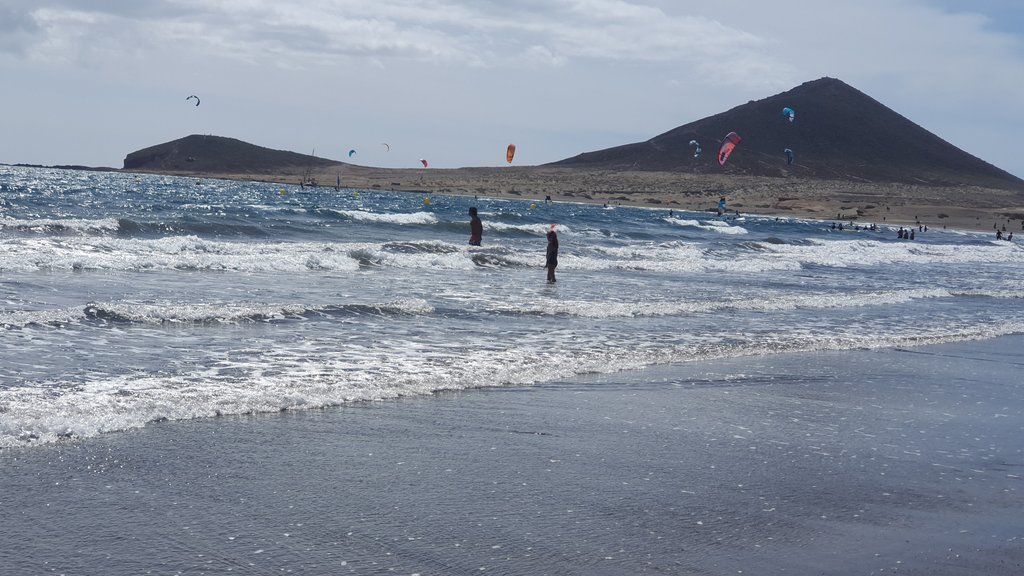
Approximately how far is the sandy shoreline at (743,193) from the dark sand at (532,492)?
64.4m

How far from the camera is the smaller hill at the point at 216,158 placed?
17312 centimetres

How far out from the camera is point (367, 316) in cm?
1379

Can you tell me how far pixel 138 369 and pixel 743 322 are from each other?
9493mm

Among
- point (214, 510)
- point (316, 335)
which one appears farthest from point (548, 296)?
point (214, 510)

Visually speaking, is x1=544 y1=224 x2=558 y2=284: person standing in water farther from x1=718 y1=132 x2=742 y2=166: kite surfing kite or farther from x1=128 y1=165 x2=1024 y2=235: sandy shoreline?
x1=128 y1=165 x2=1024 y2=235: sandy shoreline

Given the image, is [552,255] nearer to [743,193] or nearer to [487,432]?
[487,432]

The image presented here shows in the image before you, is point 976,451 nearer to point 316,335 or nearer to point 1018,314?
point 316,335

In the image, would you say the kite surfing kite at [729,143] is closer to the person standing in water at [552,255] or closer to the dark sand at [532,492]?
the person standing in water at [552,255]

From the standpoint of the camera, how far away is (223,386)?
8.45 meters

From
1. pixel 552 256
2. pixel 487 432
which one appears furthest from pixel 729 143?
pixel 487 432

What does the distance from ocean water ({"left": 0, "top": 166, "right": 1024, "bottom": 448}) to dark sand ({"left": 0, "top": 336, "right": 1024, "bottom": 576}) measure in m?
0.92

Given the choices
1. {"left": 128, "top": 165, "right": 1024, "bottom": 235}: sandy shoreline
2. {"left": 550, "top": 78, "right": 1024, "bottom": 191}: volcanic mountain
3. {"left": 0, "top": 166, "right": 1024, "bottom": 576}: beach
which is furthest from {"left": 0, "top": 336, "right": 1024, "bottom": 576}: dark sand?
{"left": 550, "top": 78, "right": 1024, "bottom": 191}: volcanic mountain

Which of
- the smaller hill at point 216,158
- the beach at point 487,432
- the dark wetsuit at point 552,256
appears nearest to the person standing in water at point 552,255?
the dark wetsuit at point 552,256

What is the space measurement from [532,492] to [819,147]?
142168mm
